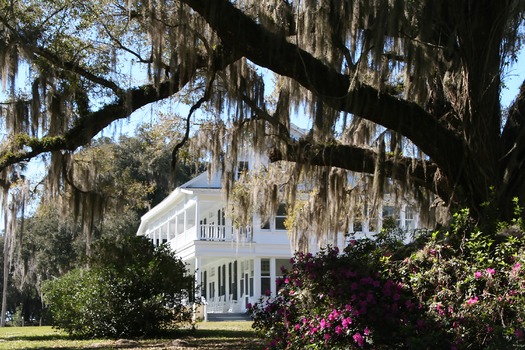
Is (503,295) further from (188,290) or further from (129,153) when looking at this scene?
(129,153)

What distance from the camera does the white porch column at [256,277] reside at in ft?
98.9

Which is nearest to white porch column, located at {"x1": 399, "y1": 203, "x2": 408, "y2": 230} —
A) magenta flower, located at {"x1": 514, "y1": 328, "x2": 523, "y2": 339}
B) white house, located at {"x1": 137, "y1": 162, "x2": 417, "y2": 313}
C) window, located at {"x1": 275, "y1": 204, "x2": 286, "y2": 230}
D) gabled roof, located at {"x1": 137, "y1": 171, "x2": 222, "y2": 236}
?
white house, located at {"x1": 137, "y1": 162, "x2": 417, "y2": 313}

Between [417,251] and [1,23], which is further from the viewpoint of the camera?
[1,23]

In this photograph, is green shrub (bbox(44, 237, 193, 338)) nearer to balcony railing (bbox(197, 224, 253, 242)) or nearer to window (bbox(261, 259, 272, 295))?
balcony railing (bbox(197, 224, 253, 242))

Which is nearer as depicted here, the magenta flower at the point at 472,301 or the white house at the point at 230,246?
the magenta flower at the point at 472,301

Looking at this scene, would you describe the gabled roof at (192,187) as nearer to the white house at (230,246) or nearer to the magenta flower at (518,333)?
the white house at (230,246)

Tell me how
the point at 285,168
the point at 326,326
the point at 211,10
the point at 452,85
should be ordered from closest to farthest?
the point at 326,326
the point at 211,10
the point at 452,85
the point at 285,168

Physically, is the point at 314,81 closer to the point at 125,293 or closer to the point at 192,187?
the point at 125,293

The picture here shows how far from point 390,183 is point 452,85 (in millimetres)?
4462

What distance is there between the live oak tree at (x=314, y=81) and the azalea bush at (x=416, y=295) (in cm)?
121

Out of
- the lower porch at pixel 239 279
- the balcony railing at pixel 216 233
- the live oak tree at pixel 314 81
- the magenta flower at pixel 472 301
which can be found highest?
the live oak tree at pixel 314 81

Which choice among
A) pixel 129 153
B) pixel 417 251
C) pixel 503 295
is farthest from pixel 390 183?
pixel 129 153

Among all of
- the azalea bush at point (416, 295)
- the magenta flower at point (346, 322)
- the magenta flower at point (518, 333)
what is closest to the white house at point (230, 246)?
the azalea bush at point (416, 295)

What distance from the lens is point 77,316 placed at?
14.9 meters
